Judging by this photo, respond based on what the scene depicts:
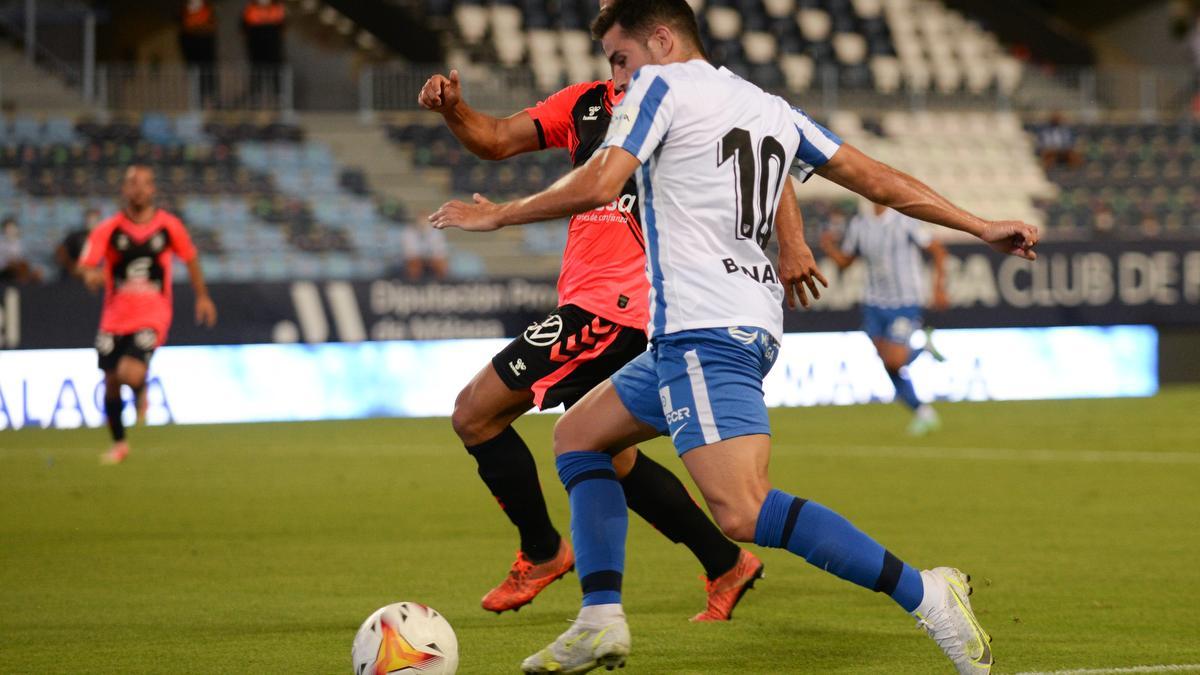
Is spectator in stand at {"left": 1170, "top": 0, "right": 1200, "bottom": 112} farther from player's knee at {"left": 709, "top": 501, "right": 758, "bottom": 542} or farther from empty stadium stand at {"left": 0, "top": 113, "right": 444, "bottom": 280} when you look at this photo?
player's knee at {"left": 709, "top": 501, "right": 758, "bottom": 542}

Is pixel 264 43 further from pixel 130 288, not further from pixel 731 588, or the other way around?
pixel 731 588

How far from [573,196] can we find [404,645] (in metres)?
1.39

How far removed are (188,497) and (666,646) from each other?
575cm

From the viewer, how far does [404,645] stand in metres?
4.95

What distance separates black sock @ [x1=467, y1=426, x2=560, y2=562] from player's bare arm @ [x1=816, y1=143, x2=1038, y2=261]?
1733 mm

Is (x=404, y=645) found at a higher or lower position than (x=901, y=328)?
lower

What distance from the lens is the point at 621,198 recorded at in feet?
21.0

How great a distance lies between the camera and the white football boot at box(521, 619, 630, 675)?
4840mm

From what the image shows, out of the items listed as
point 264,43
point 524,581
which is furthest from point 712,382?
point 264,43

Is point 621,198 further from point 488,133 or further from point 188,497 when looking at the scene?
point 188,497

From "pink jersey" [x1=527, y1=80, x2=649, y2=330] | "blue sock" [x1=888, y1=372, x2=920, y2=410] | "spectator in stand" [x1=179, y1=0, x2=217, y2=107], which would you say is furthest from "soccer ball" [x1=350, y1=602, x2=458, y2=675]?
"spectator in stand" [x1=179, y1=0, x2=217, y2=107]

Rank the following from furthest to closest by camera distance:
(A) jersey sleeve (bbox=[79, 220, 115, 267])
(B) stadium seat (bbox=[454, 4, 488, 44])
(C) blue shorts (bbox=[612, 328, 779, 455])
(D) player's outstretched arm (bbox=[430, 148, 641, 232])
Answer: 1. (B) stadium seat (bbox=[454, 4, 488, 44])
2. (A) jersey sleeve (bbox=[79, 220, 115, 267])
3. (C) blue shorts (bbox=[612, 328, 779, 455])
4. (D) player's outstretched arm (bbox=[430, 148, 641, 232])

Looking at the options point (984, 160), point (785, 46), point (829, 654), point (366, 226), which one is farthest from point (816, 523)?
point (785, 46)

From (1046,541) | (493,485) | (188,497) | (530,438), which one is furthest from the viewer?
(530,438)
